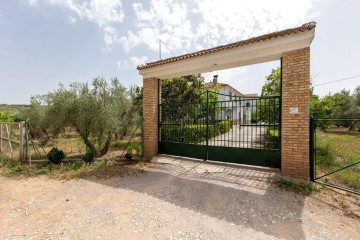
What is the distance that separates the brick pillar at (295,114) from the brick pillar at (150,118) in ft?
15.3

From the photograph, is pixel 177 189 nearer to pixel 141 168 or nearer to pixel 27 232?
pixel 141 168

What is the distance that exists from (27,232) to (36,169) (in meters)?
4.55

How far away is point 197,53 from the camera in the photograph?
6352mm

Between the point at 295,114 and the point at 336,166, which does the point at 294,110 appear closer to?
the point at 295,114

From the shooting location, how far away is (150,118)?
7.68 meters

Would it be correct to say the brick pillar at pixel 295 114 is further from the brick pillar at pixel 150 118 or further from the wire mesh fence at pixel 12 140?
the wire mesh fence at pixel 12 140

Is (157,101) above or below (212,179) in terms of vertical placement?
above

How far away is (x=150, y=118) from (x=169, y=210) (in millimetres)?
4485

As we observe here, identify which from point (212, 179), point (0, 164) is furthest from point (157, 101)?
point (0, 164)

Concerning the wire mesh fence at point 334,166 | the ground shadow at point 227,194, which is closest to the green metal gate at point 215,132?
the ground shadow at point 227,194

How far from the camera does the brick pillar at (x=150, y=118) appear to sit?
301 inches

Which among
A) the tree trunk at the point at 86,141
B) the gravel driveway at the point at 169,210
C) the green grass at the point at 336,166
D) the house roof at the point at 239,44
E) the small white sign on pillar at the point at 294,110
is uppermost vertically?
the house roof at the point at 239,44

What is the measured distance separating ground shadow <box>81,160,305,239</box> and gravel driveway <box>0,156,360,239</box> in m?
0.02

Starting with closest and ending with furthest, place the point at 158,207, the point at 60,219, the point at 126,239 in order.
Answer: the point at 126,239, the point at 60,219, the point at 158,207
